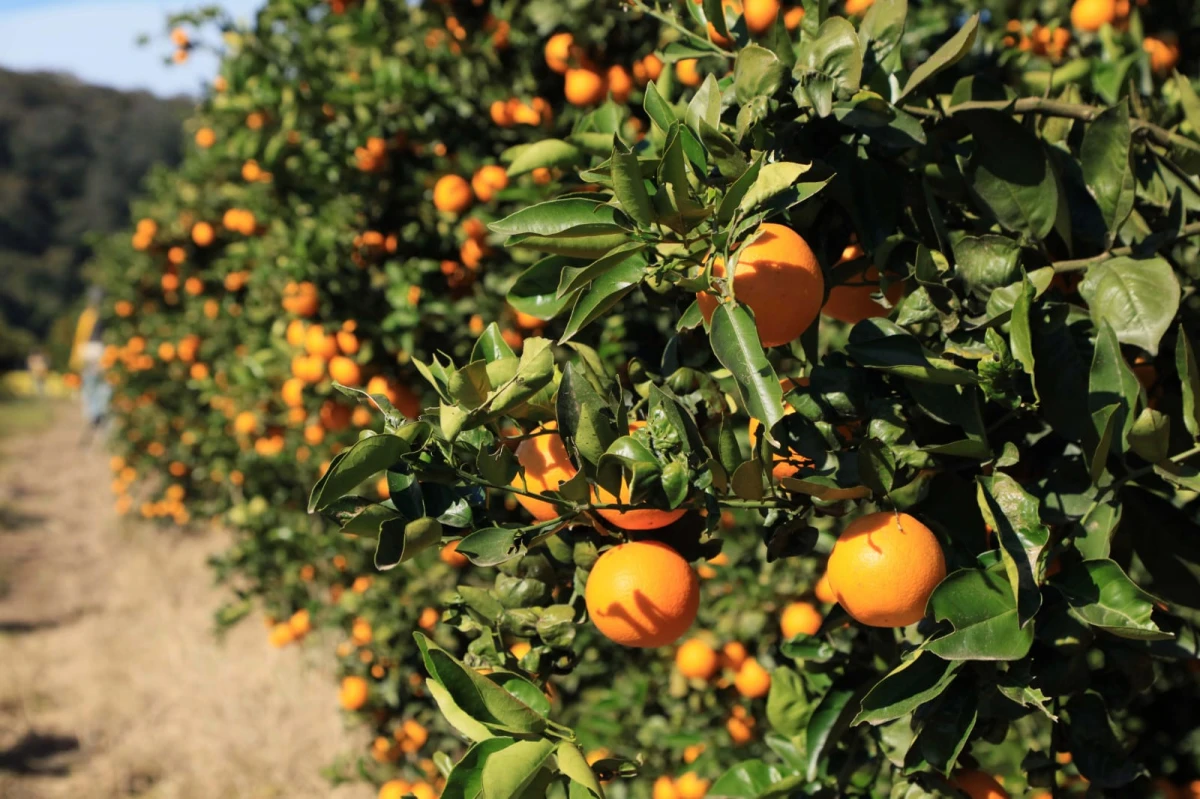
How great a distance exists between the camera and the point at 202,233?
12.0 feet

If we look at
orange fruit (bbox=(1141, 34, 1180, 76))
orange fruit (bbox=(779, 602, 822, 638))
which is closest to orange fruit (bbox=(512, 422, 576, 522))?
orange fruit (bbox=(779, 602, 822, 638))

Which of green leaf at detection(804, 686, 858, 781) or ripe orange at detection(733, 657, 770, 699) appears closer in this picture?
green leaf at detection(804, 686, 858, 781)

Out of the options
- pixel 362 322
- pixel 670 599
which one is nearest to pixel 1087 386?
pixel 670 599

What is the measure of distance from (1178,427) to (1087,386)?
167mm

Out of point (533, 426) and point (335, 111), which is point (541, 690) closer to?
point (533, 426)

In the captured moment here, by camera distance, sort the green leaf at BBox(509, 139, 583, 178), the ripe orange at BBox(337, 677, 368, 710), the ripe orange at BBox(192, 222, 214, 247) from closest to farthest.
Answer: the green leaf at BBox(509, 139, 583, 178) < the ripe orange at BBox(337, 677, 368, 710) < the ripe orange at BBox(192, 222, 214, 247)

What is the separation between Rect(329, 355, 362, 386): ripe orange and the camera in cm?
188

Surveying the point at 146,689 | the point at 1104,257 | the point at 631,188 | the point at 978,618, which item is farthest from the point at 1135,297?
the point at 146,689

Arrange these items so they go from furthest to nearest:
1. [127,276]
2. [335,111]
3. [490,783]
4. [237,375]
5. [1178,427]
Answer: [127,276], [237,375], [335,111], [1178,427], [490,783]

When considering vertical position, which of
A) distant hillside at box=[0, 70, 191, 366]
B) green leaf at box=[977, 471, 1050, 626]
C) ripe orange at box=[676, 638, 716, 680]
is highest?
green leaf at box=[977, 471, 1050, 626]

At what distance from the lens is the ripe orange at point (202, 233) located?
365 cm

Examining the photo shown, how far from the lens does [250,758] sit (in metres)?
3.35

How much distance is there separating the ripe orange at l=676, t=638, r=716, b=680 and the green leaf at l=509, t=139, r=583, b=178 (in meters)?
0.92

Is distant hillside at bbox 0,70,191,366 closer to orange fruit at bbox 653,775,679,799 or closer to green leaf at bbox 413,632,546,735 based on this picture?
orange fruit at bbox 653,775,679,799
